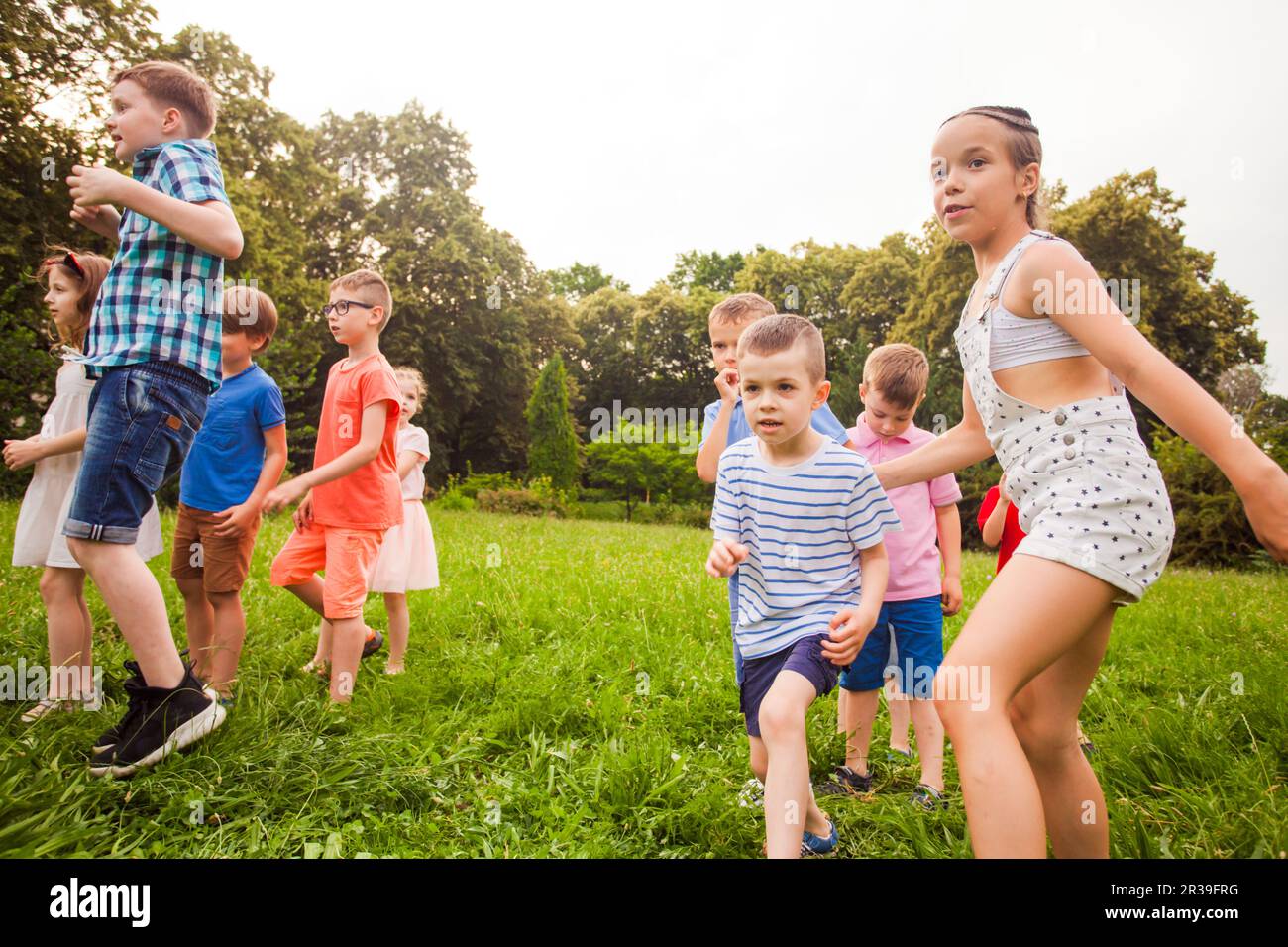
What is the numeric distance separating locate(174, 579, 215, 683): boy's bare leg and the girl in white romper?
3.48 metres

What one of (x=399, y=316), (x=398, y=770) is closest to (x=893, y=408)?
(x=398, y=770)

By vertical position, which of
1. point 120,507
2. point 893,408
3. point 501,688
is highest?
point 893,408

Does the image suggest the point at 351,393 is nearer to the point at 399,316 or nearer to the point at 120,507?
the point at 120,507

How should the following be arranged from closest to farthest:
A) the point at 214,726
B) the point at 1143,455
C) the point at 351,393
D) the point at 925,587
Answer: the point at 1143,455, the point at 214,726, the point at 925,587, the point at 351,393

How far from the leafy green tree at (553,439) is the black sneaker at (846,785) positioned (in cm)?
2346

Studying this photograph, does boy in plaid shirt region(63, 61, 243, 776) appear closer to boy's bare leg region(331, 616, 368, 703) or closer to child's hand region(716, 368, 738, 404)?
boy's bare leg region(331, 616, 368, 703)

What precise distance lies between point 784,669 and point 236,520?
250cm

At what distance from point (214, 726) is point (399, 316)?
26677 millimetres

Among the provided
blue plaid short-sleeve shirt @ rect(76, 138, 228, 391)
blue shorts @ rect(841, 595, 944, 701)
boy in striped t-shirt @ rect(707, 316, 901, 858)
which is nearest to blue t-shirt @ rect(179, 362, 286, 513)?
blue plaid short-sleeve shirt @ rect(76, 138, 228, 391)

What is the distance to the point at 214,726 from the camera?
299cm

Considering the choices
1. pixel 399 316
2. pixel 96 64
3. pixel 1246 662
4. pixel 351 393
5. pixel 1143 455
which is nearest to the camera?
pixel 1143 455

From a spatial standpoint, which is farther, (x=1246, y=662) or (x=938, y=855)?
(x=1246, y=662)

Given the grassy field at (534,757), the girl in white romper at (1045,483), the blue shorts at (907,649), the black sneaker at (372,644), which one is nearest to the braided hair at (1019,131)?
the girl in white romper at (1045,483)

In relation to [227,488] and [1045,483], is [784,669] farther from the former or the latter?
[227,488]
